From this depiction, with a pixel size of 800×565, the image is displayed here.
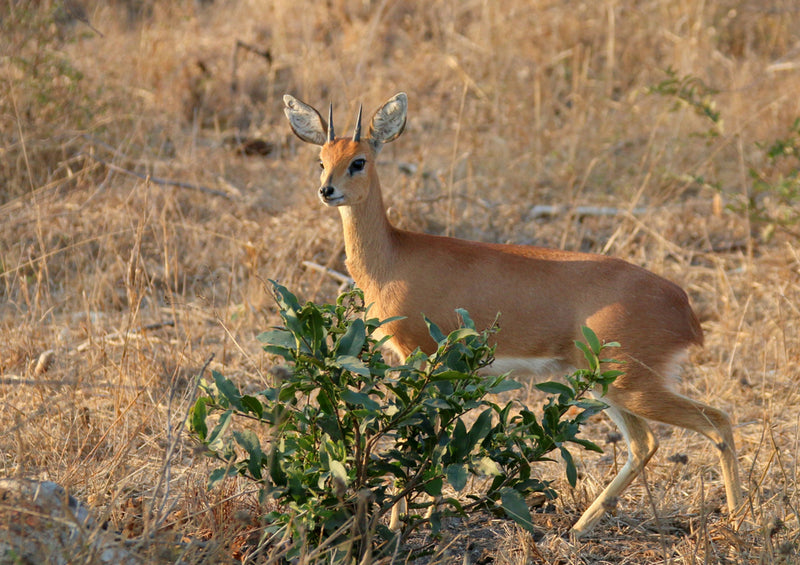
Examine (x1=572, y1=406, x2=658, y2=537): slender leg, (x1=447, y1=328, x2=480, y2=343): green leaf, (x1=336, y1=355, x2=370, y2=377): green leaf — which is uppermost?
(x1=447, y1=328, x2=480, y2=343): green leaf

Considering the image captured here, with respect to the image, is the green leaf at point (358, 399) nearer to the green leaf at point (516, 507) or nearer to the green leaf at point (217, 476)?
the green leaf at point (217, 476)

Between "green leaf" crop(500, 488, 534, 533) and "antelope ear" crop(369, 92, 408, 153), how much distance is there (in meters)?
1.98

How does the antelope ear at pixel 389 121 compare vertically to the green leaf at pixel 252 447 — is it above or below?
above

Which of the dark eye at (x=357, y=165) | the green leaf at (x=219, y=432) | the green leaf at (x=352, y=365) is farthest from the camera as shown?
the dark eye at (x=357, y=165)

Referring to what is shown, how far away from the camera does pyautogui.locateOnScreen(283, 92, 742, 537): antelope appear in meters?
4.02

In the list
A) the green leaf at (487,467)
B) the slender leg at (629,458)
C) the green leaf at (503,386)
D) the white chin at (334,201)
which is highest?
the white chin at (334,201)

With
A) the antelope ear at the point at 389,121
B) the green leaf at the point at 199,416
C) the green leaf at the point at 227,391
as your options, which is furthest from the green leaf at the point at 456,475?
the antelope ear at the point at 389,121

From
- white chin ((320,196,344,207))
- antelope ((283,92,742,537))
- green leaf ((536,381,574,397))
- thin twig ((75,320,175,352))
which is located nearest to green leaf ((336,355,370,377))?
green leaf ((536,381,574,397))

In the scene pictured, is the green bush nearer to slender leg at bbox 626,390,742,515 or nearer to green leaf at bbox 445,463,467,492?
green leaf at bbox 445,463,467,492

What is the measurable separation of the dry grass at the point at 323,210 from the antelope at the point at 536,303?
1.02 feet

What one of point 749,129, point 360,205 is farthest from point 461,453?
point 749,129

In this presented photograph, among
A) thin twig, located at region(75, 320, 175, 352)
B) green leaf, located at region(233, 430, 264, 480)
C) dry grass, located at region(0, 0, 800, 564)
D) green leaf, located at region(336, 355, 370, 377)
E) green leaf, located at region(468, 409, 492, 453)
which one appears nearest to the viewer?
green leaf, located at region(336, 355, 370, 377)

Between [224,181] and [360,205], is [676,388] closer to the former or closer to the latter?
[360,205]

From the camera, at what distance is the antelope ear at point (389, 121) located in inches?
176
